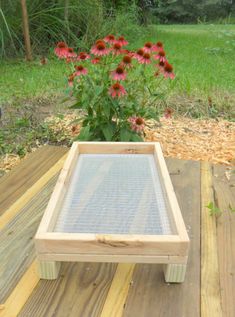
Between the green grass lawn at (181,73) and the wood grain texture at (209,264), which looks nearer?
the wood grain texture at (209,264)

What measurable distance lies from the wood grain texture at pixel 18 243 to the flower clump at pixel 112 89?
0.60m

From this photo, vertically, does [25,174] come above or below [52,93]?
above

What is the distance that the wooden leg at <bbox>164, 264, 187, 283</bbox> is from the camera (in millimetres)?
1045

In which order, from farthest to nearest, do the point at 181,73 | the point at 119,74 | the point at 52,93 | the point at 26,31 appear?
the point at 26,31 → the point at 181,73 → the point at 52,93 → the point at 119,74

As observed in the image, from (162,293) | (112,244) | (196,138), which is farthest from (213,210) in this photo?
(196,138)

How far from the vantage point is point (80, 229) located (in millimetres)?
1088

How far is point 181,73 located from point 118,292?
13.2 ft

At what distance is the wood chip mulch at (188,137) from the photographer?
249cm

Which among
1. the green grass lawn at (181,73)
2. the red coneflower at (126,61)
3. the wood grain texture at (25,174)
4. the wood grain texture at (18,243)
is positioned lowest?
the green grass lawn at (181,73)

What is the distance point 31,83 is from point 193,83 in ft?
5.64

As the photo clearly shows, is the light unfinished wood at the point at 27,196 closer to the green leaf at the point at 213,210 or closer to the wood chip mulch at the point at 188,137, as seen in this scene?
the wood chip mulch at the point at 188,137

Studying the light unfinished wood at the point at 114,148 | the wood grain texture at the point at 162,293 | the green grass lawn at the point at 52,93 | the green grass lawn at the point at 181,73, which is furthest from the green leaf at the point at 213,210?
the green grass lawn at the point at 181,73

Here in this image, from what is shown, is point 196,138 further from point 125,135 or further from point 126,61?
point 126,61

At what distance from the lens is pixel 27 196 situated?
1.66m
